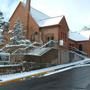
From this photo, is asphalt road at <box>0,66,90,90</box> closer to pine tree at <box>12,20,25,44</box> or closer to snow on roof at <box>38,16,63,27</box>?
pine tree at <box>12,20,25,44</box>

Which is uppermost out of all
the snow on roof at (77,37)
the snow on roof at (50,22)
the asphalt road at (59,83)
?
the snow on roof at (50,22)

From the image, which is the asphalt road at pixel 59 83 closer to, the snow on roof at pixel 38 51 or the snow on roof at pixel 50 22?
the snow on roof at pixel 38 51

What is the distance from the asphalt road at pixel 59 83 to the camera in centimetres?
1068

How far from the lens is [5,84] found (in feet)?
36.2

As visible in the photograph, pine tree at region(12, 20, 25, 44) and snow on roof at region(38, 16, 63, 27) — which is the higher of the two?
snow on roof at region(38, 16, 63, 27)

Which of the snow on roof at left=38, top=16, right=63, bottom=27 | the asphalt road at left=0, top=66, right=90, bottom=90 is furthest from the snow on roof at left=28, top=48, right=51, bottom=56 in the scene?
the asphalt road at left=0, top=66, right=90, bottom=90

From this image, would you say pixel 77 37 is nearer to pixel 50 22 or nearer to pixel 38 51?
pixel 50 22

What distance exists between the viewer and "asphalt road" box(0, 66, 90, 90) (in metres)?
10.7

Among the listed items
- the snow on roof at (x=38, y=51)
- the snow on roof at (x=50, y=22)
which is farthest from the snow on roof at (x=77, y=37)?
the snow on roof at (x=38, y=51)

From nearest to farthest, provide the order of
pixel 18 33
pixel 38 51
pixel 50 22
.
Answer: pixel 38 51 < pixel 18 33 < pixel 50 22

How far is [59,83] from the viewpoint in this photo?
1135cm

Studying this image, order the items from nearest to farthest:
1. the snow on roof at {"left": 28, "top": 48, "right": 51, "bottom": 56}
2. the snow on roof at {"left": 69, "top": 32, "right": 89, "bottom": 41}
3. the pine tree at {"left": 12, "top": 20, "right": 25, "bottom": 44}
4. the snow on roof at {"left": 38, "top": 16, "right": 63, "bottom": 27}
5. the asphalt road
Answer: the asphalt road
the snow on roof at {"left": 28, "top": 48, "right": 51, "bottom": 56}
the pine tree at {"left": 12, "top": 20, "right": 25, "bottom": 44}
the snow on roof at {"left": 38, "top": 16, "right": 63, "bottom": 27}
the snow on roof at {"left": 69, "top": 32, "right": 89, "bottom": 41}

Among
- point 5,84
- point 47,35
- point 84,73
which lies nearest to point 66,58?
point 47,35

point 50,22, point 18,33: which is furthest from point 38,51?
point 50,22
